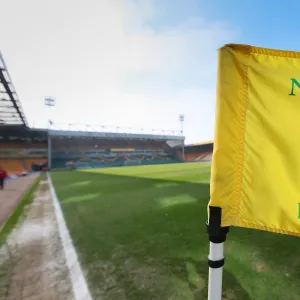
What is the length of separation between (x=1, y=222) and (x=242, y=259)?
6697mm

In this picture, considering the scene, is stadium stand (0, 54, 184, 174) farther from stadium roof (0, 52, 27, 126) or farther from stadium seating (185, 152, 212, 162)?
stadium roof (0, 52, 27, 126)

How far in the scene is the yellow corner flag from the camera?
1174 mm

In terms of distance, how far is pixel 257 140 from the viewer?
48.4 inches

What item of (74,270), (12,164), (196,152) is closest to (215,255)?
(74,270)

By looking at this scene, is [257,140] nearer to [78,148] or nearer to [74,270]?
[74,270]

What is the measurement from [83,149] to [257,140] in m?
64.0

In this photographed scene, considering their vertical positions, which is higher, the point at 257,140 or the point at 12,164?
the point at 257,140

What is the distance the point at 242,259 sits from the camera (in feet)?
9.41

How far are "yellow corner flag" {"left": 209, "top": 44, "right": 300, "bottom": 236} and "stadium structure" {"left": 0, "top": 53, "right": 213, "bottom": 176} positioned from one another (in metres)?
44.3

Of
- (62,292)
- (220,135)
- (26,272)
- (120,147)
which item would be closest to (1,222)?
(26,272)

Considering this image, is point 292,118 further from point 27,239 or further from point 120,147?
point 120,147

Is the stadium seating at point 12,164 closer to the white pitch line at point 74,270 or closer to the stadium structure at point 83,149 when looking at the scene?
the stadium structure at point 83,149

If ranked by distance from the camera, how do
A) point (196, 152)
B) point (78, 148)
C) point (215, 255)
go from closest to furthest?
1. point (215, 255)
2. point (78, 148)
3. point (196, 152)

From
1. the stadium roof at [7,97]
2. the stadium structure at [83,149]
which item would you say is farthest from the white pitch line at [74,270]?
the stadium structure at [83,149]
